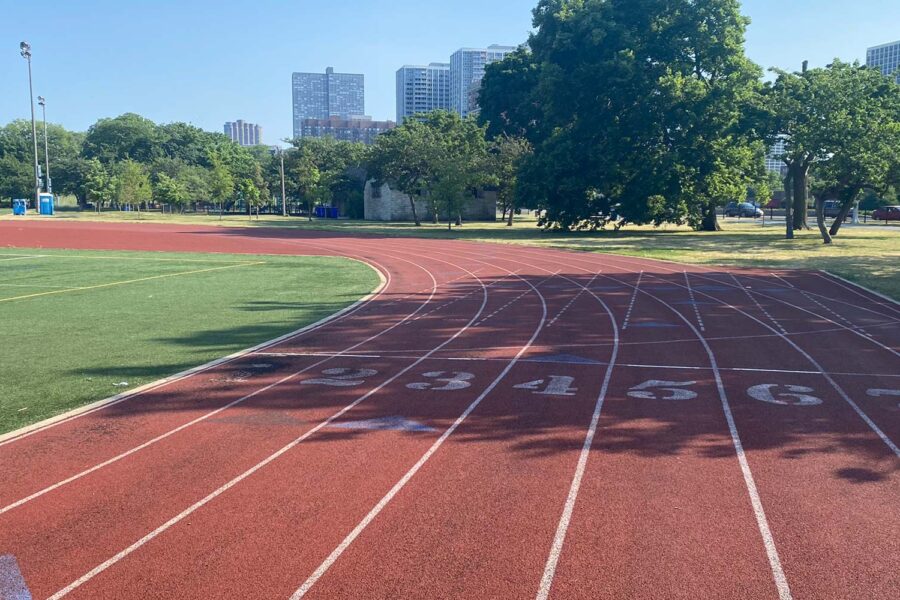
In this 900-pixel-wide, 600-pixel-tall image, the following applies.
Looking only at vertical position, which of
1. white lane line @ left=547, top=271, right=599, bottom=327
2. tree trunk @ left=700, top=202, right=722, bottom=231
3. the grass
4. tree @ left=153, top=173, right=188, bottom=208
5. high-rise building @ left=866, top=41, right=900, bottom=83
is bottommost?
white lane line @ left=547, top=271, right=599, bottom=327

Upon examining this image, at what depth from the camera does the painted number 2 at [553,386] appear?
31.4ft

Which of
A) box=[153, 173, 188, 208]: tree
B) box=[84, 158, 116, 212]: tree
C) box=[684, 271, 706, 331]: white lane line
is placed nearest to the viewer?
box=[684, 271, 706, 331]: white lane line

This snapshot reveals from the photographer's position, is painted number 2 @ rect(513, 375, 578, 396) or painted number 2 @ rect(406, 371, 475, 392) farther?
painted number 2 @ rect(406, 371, 475, 392)

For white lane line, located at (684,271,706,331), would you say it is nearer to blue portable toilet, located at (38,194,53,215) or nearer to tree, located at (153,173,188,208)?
tree, located at (153,173,188,208)

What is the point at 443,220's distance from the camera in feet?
246

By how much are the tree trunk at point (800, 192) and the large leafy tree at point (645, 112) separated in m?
2.82

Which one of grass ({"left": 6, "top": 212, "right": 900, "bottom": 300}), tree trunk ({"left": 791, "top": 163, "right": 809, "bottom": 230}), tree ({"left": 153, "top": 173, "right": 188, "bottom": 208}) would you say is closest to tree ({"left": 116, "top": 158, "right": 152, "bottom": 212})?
tree ({"left": 153, "top": 173, "right": 188, "bottom": 208})

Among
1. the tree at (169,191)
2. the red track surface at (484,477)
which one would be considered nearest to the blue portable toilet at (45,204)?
the tree at (169,191)

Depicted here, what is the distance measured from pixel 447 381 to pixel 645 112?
125 feet

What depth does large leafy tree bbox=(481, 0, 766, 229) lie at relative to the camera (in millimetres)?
43562

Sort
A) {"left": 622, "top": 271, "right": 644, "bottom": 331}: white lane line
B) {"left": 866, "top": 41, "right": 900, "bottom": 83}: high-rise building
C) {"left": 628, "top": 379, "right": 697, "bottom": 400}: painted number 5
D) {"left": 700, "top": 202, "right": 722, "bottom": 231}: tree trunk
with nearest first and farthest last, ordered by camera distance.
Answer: {"left": 628, "top": 379, "right": 697, "bottom": 400}: painted number 5
{"left": 622, "top": 271, "right": 644, "bottom": 331}: white lane line
{"left": 700, "top": 202, "right": 722, "bottom": 231}: tree trunk
{"left": 866, "top": 41, "right": 900, "bottom": 83}: high-rise building

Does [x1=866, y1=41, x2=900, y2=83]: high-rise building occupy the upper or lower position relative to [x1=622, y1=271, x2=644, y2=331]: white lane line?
upper

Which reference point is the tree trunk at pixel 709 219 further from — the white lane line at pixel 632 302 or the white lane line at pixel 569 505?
the white lane line at pixel 569 505

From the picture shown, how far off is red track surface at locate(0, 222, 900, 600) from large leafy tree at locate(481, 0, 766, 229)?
3279cm
